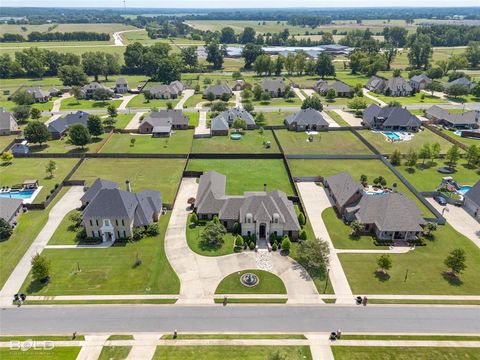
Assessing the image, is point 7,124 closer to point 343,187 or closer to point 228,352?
point 343,187

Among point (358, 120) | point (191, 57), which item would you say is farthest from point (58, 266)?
point (191, 57)

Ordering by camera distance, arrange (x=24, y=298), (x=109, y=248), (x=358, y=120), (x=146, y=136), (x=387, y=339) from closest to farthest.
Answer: (x=387, y=339) < (x=24, y=298) < (x=109, y=248) < (x=146, y=136) < (x=358, y=120)

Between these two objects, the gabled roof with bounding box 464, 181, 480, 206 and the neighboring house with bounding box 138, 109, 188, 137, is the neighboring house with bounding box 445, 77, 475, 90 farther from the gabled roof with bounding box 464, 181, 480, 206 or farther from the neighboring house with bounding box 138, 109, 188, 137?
the neighboring house with bounding box 138, 109, 188, 137

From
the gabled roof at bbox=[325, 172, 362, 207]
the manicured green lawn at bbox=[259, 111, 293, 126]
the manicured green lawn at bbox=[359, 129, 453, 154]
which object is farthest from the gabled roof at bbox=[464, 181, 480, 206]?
the manicured green lawn at bbox=[259, 111, 293, 126]

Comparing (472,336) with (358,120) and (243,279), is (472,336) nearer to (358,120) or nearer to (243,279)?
(243,279)

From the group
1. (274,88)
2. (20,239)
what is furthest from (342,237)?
(274,88)

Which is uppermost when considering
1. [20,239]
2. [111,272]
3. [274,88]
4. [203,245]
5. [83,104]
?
[274,88]
